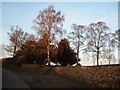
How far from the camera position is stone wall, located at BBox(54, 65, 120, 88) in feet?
51.0

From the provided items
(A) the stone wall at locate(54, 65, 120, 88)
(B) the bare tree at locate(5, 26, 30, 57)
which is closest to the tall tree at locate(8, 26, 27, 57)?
(B) the bare tree at locate(5, 26, 30, 57)

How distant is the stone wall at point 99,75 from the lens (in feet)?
51.0

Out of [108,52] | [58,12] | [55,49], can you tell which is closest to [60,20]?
[58,12]

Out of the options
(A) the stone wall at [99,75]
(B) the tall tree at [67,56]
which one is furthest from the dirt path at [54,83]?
(B) the tall tree at [67,56]

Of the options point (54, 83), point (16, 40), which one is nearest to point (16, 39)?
point (16, 40)

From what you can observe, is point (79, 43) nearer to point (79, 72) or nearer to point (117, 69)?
point (79, 72)

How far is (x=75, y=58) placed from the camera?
148ft


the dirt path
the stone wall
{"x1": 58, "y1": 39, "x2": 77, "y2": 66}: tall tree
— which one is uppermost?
{"x1": 58, "y1": 39, "x2": 77, "y2": 66}: tall tree

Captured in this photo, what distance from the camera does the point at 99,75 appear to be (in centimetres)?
1773

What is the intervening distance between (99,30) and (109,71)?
1020 inches

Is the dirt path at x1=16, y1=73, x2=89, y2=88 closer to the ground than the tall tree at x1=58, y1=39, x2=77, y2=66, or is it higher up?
closer to the ground

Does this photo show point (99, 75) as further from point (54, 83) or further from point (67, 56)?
point (67, 56)

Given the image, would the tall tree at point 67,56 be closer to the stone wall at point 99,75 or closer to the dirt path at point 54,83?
the stone wall at point 99,75

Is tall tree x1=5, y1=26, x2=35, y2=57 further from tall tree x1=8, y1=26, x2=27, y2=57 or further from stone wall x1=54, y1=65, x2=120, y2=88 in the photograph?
stone wall x1=54, y1=65, x2=120, y2=88
